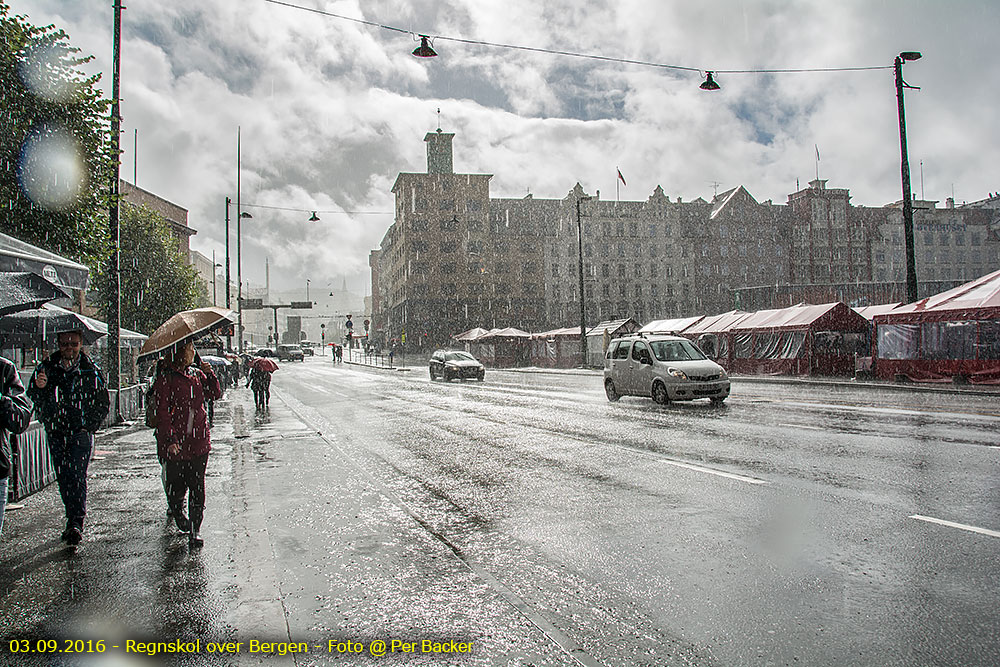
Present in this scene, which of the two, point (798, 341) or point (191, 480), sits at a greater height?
point (798, 341)

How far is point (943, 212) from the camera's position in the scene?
91625 mm

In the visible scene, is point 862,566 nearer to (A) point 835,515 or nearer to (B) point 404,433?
(A) point 835,515

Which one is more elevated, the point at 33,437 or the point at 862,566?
the point at 33,437

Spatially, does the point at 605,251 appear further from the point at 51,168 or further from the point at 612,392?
the point at 51,168

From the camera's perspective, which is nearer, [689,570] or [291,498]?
[689,570]

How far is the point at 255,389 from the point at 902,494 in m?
17.1

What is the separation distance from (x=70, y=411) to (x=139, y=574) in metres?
1.64

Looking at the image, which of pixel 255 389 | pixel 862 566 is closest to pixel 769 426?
pixel 862 566

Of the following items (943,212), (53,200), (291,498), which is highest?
(943,212)

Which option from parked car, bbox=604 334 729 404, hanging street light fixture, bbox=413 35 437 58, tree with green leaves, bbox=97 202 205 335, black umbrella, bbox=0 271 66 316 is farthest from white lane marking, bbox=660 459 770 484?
tree with green leaves, bbox=97 202 205 335

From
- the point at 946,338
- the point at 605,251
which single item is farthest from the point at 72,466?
the point at 605,251

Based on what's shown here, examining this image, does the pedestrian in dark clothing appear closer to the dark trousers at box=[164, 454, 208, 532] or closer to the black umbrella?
the black umbrella

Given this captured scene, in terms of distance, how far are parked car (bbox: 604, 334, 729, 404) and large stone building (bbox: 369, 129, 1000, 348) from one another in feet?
215

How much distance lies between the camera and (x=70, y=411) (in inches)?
225
